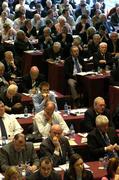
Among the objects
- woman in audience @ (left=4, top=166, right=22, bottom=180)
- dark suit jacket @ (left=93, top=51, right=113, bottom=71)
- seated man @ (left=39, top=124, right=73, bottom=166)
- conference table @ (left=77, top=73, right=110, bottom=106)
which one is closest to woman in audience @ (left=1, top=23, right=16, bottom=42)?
dark suit jacket @ (left=93, top=51, right=113, bottom=71)

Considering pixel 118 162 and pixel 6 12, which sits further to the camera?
pixel 6 12

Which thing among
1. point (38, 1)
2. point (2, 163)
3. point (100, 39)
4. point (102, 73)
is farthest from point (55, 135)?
point (38, 1)

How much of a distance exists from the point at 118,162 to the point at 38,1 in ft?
54.6

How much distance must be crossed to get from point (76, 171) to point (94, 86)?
5.93 m

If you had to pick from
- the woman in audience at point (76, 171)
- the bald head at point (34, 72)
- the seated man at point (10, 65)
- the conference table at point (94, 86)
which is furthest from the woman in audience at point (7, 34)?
the woman in audience at point (76, 171)

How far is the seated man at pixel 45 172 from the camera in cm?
836

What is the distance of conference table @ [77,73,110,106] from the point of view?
14.3 m

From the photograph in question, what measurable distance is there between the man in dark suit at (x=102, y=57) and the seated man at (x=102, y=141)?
5157mm

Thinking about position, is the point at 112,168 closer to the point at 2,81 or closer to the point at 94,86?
the point at 2,81

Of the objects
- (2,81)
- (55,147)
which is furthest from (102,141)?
(2,81)

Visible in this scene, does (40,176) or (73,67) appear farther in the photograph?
(73,67)

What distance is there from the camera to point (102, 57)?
15531 mm

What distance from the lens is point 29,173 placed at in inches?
350

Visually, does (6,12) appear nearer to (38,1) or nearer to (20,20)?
(20,20)
